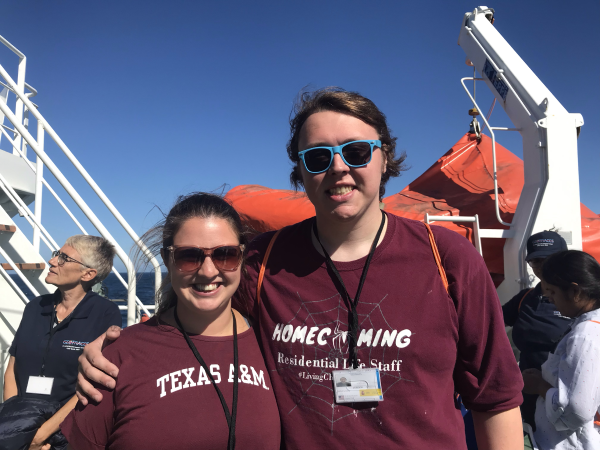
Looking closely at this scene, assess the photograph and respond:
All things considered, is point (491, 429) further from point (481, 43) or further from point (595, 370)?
point (481, 43)

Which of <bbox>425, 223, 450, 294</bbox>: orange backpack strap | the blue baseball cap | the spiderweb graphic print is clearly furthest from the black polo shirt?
the blue baseball cap

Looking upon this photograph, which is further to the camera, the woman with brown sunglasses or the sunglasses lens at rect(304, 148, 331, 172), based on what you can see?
the sunglasses lens at rect(304, 148, 331, 172)

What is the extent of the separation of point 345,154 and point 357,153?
0.14 ft

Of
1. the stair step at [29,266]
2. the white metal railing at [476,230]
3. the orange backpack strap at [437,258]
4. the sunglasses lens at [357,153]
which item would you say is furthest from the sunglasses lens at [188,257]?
the stair step at [29,266]

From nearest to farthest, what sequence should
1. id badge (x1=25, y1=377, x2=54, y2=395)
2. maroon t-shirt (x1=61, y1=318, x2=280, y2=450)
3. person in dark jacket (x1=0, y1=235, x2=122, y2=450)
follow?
maroon t-shirt (x1=61, y1=318, x2=280, y2=450) < person in dark jacket (x1=0, y1=235, x2=122, y2=450) < id badge (x1=25, y1=377, x2=54, y2=395)

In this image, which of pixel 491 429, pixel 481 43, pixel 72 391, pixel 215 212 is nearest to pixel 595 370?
pixel 491 429

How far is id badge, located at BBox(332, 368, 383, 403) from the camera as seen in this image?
116 centimetres

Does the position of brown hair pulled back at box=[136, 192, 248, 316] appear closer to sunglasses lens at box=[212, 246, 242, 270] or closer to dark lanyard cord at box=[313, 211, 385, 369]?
sunglasses lens at box=[212, 246, 242, 270]

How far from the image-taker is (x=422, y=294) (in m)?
1.21

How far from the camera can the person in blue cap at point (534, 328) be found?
2.26m

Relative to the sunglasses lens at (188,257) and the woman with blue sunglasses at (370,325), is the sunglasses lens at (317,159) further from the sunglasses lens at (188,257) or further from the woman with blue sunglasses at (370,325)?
the sunglasses lens at (188,257)

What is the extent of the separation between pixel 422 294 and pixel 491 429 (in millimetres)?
490

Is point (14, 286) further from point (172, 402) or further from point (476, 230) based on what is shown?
point (476, 230)

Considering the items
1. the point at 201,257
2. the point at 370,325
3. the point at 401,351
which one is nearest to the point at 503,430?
the point at 401,351
